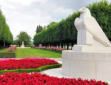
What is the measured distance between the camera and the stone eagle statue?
24.7 ft

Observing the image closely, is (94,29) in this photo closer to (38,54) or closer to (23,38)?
(38,54)

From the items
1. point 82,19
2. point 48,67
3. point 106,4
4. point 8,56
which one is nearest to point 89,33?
point 82,19

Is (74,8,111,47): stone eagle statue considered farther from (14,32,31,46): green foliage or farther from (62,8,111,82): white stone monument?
(14,32,31,46): green foliage

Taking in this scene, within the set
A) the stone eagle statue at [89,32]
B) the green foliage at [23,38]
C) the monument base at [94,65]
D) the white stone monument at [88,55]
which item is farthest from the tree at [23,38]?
the monument base at [94,65]

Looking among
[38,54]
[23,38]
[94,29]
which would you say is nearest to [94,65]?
[94,29]

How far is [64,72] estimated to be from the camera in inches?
299

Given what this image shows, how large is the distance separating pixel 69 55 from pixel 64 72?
1127mm

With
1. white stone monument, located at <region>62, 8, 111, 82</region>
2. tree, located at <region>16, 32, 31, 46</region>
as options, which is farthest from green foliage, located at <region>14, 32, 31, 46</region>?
A: white stone monument, located at <region>62, 8, 111, 82</region>

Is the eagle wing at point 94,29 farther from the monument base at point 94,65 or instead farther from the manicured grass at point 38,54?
the manicured grass at point 38,54

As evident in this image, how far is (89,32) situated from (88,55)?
173 cm

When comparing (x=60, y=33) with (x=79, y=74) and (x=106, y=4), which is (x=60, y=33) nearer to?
(x=106, y=4)

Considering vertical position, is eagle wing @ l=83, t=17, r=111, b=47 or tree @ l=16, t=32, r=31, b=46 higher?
tree @ l=16, t=32, r=31, b=46

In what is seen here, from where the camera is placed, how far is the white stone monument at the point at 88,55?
6.44m

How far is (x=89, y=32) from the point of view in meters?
7.67
